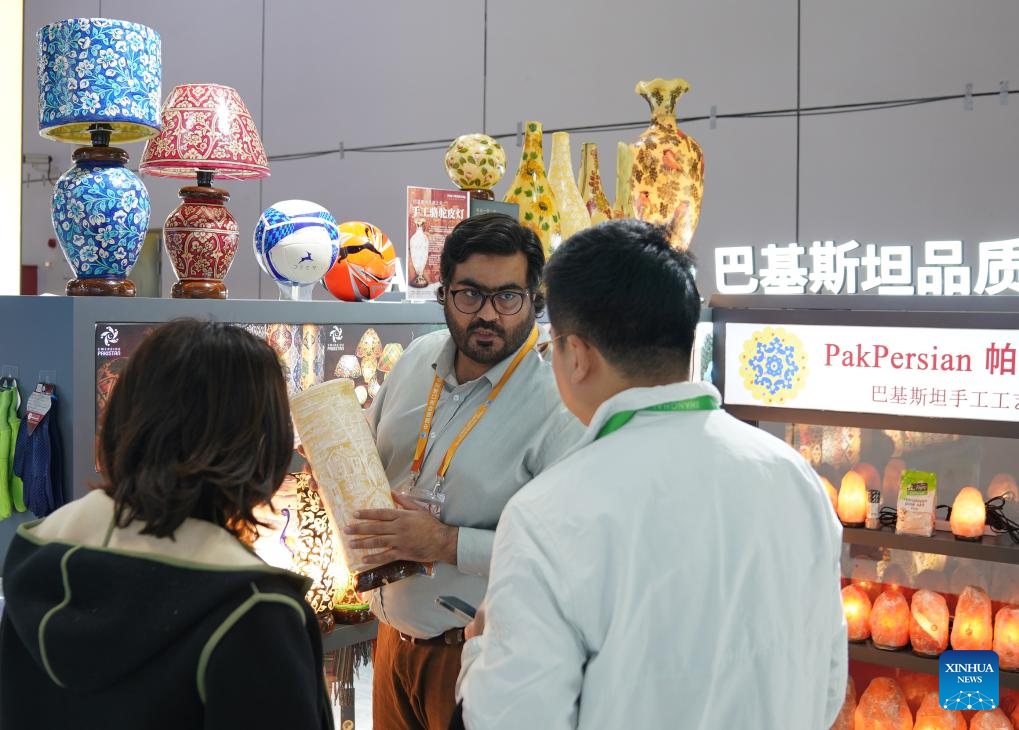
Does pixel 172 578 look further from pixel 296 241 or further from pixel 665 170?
pixel 665 170

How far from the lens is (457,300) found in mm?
1982

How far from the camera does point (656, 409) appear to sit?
121cm

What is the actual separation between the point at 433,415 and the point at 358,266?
0.56 metres

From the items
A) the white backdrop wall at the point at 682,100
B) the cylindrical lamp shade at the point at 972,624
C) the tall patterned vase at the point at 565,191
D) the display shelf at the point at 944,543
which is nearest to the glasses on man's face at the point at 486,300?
the tall patterned vase at the point at 565,191

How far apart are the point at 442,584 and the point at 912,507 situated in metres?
1.68

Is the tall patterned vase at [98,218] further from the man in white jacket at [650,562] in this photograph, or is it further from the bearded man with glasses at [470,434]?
the man in white jacket at [650,562]

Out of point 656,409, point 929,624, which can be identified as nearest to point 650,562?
point 656,409

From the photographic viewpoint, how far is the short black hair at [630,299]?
123cm

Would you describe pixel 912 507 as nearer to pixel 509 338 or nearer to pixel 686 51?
pixel 509 338

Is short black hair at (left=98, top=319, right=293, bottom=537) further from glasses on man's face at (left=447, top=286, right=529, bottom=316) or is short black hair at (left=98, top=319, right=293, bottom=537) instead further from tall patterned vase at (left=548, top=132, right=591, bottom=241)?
tall patterned vase at (left=548, top=132, right=591, bottom=241)

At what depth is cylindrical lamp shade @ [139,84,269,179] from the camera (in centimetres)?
196

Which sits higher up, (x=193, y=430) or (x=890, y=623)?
(x=193, y=430)

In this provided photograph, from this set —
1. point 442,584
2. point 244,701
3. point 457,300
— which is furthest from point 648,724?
point 457,300

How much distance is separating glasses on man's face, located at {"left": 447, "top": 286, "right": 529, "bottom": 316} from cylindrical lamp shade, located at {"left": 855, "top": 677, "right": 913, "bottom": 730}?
1.98 m
